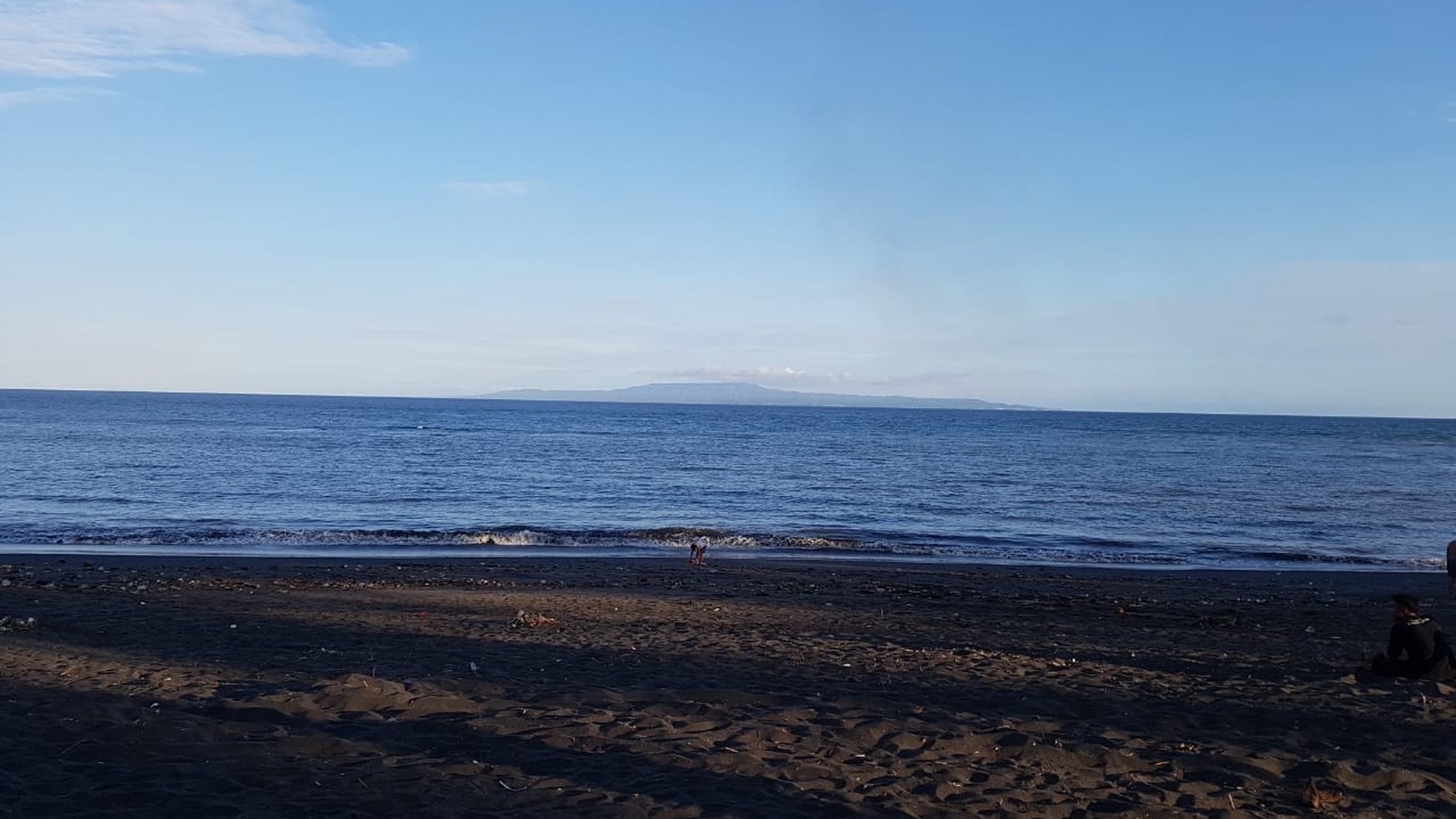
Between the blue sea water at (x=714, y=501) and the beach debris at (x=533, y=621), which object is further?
the blue sea water at (x=714, y=501)

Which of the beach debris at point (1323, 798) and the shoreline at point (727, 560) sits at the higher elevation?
the beach debris at point (1323, 798)

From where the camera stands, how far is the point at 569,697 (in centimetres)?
920

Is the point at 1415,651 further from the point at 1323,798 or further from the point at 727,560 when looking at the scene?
the point at 727,560

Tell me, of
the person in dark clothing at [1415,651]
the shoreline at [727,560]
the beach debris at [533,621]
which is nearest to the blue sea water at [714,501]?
the shoreline at [727,560]

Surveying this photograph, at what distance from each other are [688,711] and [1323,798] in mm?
4540

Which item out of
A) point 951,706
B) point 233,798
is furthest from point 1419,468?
point 233,798

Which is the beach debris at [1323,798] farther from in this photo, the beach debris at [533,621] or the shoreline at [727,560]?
the shoreline at [727,560]

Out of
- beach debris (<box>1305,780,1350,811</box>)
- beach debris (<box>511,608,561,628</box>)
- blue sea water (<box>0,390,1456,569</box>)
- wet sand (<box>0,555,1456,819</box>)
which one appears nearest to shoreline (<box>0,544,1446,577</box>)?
blue sea water (<box>0,390,1456,569</box>)

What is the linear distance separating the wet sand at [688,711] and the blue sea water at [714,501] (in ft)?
39.8

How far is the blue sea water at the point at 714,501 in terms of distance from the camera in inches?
1105

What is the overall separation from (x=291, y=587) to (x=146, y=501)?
69.8ft

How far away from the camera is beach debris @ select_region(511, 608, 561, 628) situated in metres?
13.6

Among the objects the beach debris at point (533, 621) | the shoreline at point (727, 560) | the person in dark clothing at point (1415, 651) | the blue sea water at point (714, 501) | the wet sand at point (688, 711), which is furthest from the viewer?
the blue sea water at point (714, 501)

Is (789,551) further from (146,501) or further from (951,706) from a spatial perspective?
(146,501)
